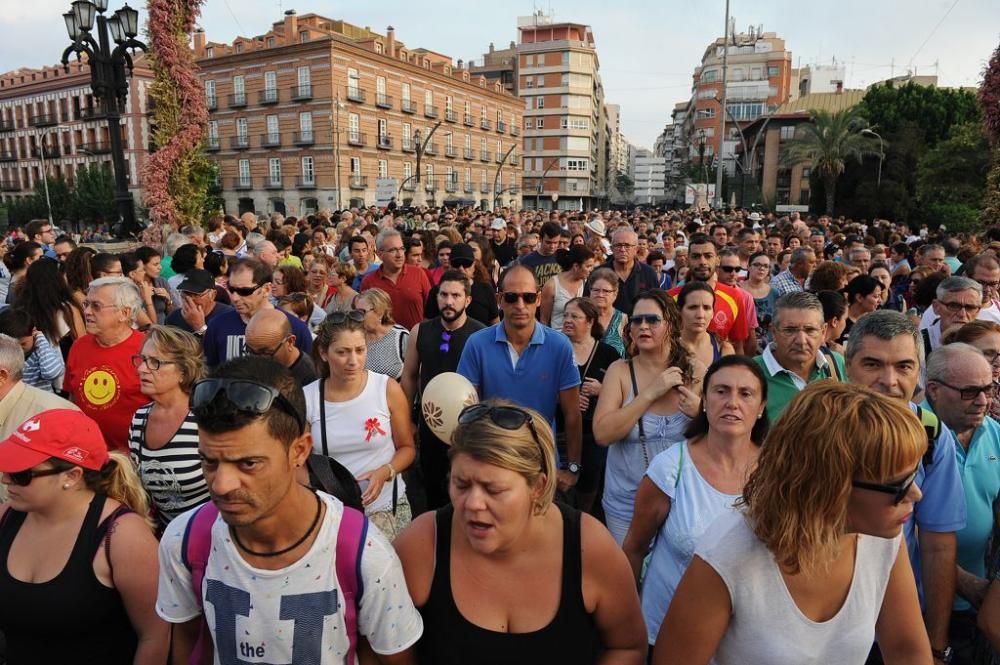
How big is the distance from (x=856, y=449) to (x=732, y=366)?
99 centimetres

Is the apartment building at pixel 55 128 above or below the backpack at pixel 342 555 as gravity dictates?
above

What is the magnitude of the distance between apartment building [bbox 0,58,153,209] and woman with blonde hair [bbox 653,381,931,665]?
5886 centimetres

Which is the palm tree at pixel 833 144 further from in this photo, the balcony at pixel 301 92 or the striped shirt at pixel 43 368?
the striped shirt at pixel 43 368

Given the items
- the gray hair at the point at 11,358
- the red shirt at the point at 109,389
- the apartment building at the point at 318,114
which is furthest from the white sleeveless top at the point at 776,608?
the apartment building at the point at 318,114

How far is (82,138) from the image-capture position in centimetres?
5566

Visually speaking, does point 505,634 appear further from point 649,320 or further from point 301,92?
point 301,92

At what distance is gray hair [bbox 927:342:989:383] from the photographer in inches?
102

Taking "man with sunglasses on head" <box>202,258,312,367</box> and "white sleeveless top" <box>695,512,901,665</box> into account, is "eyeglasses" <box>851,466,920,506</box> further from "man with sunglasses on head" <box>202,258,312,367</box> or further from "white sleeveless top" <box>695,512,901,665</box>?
"man with sunglasses on head" <box>202,258,312,367</box>

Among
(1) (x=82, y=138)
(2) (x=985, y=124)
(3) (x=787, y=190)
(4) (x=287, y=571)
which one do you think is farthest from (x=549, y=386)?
(1) (x=82, y=138)

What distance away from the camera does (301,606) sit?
167cm

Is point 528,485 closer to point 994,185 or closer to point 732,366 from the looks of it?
point 732,366

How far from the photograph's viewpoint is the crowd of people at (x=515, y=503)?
160cm

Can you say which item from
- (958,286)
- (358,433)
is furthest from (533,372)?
(958,286)

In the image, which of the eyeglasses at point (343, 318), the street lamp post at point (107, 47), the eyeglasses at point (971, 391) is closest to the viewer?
the eyeglasses at point (971, 391)
